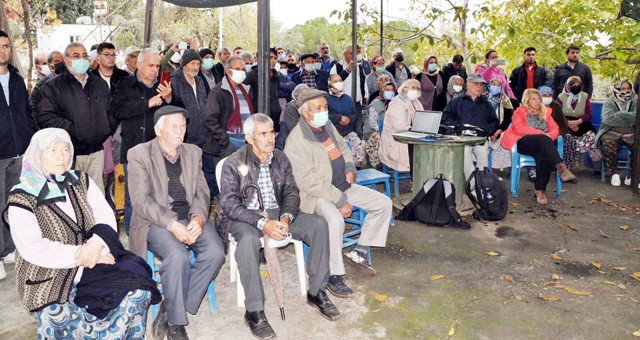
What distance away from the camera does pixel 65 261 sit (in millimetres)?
3141

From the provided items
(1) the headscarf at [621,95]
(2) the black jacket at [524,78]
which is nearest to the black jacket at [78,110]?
(1) the headscarf at [621,95]

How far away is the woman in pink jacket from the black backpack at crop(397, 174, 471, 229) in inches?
66.0

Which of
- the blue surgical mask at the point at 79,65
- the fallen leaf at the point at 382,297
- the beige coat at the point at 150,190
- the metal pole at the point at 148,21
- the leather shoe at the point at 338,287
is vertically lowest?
the fallen leaf at the point at 382,297

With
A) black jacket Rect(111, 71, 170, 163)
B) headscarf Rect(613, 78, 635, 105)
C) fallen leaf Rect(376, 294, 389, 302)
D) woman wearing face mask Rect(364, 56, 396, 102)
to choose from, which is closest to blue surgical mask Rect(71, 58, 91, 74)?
black jacket Rect(111, 71, 170, 163)

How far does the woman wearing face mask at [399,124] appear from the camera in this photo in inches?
278

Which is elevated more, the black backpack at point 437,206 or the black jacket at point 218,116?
the black jacket at point 218,116

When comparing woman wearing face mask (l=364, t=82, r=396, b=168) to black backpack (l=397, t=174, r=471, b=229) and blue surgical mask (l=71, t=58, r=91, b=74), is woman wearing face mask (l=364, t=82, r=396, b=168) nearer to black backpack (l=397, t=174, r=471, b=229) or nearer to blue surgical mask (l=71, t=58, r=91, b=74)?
black backpack (l=397, t=174, r=471, b=229)

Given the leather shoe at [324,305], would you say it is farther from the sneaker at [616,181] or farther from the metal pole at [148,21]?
the sneaker at [616,181]

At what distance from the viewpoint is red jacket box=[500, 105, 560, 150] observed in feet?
24.5

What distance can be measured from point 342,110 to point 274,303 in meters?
3.54

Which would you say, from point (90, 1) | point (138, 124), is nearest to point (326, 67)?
point (138, 124)

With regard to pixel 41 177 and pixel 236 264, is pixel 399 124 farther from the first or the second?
pixel 41 177

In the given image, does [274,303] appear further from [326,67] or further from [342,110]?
[326,67]

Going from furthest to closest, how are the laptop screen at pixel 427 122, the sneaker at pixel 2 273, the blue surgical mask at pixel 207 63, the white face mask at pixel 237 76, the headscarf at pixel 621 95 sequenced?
the headscarf at pixel 621 95 < the blue surgical mask at pixel 207 63 < the laptop screen at pixel 427 122 < the white face mask at pixel 237 76 < the sneaker at pixel 2 273
